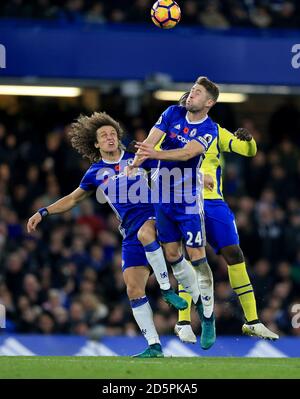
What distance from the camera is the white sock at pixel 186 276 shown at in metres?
12.7

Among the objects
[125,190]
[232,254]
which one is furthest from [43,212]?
[232,254]

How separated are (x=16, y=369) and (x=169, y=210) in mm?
2418

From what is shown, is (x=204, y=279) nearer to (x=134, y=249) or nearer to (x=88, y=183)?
(x=134, y=249)

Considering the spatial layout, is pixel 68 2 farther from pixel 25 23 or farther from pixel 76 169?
pixel 76 169

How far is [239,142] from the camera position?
1288cm

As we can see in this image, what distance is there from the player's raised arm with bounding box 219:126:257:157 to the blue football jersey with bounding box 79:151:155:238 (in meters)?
0.75

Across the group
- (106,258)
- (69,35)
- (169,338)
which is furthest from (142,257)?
(69,35)

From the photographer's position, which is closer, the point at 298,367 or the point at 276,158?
the point at 298,367

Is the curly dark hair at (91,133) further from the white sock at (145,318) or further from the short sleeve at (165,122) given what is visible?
the white sock at (145,318)

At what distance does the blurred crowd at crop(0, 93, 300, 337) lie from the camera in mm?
17781

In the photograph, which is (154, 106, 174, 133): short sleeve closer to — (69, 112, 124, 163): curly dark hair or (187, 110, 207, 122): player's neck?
(187, 110, 207, 122): player's neck

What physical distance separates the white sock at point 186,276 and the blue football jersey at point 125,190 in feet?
1.76

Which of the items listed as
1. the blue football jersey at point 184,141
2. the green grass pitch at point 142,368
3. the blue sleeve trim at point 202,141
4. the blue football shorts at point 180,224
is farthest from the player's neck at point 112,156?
the green grass pitch at point 142,368

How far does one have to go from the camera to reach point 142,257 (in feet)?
42.3
